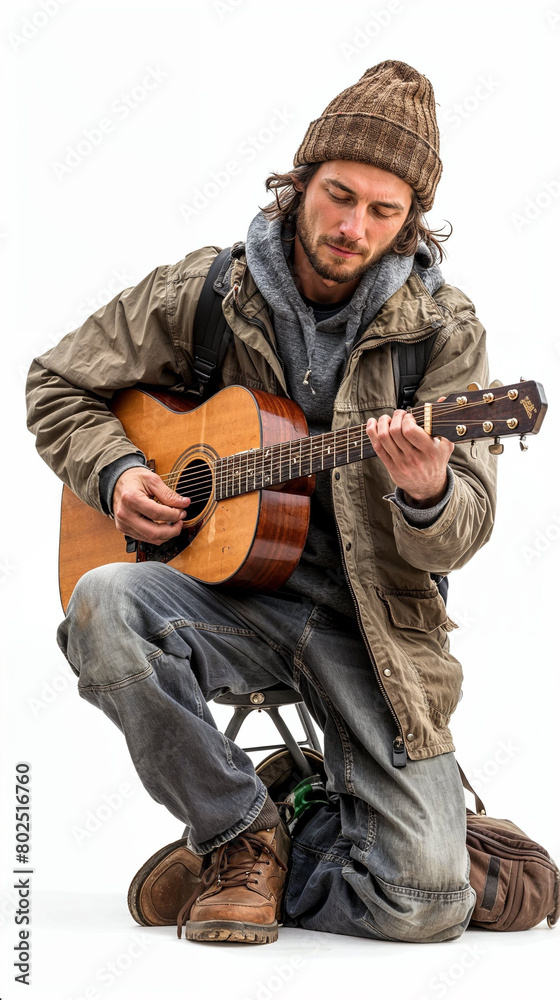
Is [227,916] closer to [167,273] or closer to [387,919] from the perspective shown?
[387,919]

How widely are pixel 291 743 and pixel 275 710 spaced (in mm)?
100

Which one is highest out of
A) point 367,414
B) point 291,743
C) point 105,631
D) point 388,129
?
point 388,129

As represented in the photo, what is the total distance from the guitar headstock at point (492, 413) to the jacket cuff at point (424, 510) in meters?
0.12

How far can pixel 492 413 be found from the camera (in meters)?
2.11

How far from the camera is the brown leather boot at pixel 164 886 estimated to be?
239 centimetres

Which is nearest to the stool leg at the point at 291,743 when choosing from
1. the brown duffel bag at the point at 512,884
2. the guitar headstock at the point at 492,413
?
the brown duffel bag at the point at 512,884

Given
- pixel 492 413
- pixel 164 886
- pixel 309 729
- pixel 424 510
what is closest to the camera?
pixel 492 413

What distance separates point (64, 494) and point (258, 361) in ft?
2.33

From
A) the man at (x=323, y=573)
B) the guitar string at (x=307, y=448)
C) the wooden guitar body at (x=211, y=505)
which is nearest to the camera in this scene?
the guitar string at (x=307, y=448)

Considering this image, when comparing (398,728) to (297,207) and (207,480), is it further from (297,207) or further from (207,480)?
(297,207)

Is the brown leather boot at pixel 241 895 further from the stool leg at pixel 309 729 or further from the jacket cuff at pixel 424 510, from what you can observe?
the jacket cuff at pixel 424 510

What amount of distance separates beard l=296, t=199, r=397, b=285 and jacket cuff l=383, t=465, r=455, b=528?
0.64 metres

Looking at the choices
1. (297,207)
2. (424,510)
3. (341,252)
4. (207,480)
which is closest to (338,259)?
(341,252)

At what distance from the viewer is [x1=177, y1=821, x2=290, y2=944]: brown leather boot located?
2.19m
